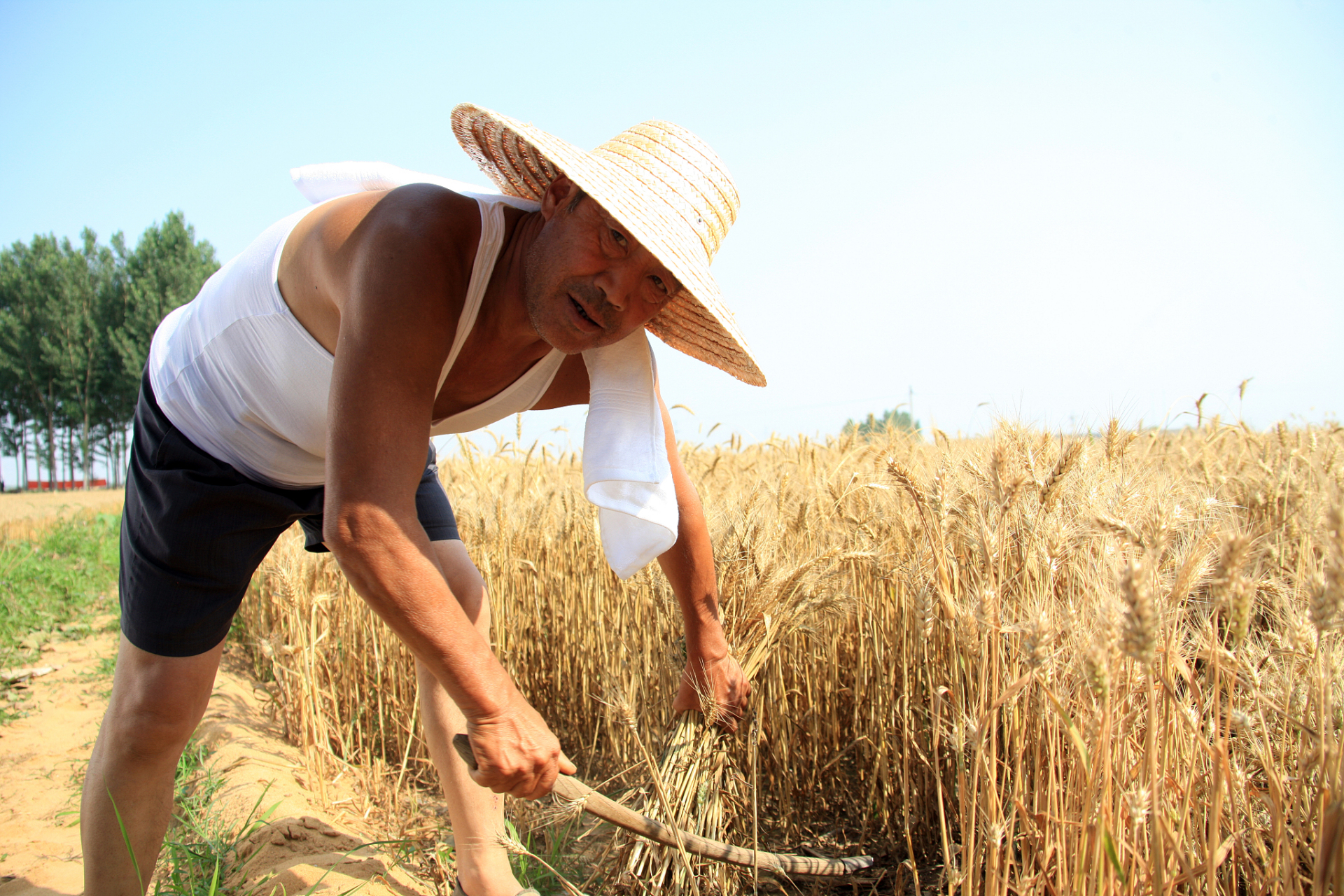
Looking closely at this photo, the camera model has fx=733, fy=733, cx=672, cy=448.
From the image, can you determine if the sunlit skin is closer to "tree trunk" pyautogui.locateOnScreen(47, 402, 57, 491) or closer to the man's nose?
the man's nose

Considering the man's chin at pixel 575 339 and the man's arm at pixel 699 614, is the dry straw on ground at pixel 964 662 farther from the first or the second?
the man's chin at pixel 575 339

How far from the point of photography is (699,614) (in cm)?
160

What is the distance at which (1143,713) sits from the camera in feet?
3.98

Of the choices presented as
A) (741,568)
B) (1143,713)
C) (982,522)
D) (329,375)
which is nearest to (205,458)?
(329,375)

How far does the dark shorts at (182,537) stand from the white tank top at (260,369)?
0.05m

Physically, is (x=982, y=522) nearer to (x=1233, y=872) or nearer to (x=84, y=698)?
(x=1233, y=872)

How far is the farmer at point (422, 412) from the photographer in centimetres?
111

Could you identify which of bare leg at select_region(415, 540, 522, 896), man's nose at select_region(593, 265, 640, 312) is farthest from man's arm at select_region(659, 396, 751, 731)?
bare leg at select_region(415, 540, 522, 896)

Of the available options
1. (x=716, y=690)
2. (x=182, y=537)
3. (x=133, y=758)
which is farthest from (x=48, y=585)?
(x=716, y=690)

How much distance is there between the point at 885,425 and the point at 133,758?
3.34m

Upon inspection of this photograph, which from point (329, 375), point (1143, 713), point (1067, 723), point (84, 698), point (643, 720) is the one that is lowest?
point (84, 698)

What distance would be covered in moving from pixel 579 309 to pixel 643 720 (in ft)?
4.77

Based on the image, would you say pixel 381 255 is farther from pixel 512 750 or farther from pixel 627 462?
pixel 512 750

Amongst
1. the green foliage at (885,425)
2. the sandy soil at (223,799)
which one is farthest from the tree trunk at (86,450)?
the green foliage at (885,425)
